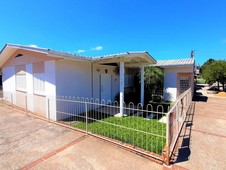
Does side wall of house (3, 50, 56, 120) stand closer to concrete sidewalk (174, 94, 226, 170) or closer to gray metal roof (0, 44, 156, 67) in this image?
gray metal roof (0, 44, 156, 67)

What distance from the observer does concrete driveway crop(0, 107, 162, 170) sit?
3191 mm

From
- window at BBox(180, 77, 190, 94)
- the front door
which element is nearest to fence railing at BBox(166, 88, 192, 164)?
the front door

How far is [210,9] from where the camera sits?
9148 mm

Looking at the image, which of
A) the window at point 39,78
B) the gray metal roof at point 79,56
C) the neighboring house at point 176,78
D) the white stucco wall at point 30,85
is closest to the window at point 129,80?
the gray metal roof at point 79,56

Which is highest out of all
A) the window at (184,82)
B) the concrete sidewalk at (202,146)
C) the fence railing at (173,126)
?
the window at (184,82)

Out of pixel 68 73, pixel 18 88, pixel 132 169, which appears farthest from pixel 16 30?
pixel 132 169

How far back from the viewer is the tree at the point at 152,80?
12.3 m

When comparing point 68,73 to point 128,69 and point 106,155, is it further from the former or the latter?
point 128,69

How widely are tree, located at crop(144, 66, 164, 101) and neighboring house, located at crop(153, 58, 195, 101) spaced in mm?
733

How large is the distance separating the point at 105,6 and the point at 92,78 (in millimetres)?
5872

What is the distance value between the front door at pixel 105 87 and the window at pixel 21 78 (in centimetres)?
528

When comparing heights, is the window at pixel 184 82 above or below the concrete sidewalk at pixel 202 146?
above

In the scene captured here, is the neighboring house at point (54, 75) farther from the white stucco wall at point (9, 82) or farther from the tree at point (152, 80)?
the tree at point (152, 80)

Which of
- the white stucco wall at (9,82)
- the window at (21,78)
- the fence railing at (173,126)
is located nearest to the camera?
the fence railing at (173,126)
